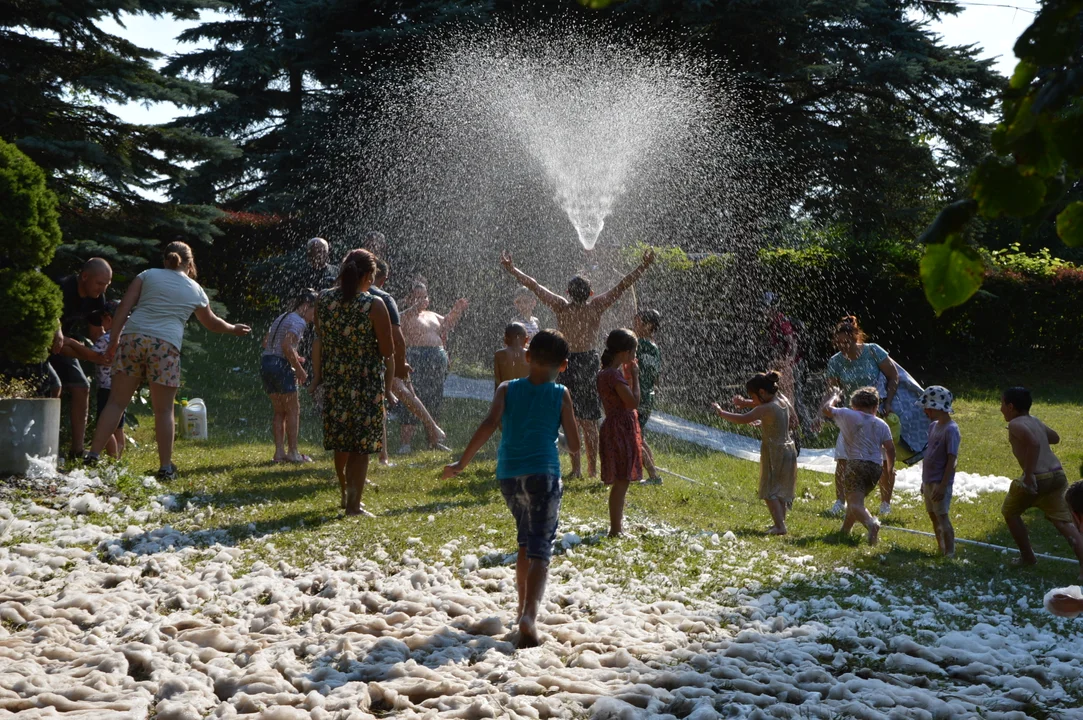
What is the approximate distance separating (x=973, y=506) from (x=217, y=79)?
1931 cm

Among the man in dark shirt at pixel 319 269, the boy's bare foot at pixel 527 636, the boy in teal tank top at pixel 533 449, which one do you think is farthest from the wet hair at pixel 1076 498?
the man in dark shirt at pixel 319 269

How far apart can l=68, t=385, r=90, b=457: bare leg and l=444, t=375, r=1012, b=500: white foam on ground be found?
283 inches

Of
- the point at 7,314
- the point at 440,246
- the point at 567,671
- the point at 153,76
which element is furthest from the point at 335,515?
the point at 440,246

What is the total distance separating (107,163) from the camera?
1146 cm

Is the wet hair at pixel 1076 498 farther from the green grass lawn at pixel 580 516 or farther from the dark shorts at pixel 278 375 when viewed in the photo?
the dark shorts at pixel 278 375

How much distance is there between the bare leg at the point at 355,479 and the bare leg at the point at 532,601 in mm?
2824

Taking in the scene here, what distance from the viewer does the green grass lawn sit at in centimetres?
661

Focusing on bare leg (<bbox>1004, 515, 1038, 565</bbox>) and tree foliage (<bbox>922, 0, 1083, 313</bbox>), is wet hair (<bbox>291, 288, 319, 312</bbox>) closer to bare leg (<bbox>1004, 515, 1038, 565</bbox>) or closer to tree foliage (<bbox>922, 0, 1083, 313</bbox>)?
bare leg (<bbox>1004, 515, 1038, 565</bbox>)

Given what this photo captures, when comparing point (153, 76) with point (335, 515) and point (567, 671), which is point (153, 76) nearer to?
point (335, 515)

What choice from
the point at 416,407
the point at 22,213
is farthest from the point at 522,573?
the point at 416,407

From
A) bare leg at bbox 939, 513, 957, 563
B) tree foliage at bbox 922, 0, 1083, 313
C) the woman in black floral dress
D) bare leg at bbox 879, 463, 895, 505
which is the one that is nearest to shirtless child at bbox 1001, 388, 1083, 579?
bare leg at bbox 939, 513, 957, 563

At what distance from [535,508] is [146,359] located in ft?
14.8

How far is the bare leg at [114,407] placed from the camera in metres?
8.31

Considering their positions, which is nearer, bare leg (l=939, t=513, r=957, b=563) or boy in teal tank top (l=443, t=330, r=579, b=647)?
boy in teal tank top (l=443, t=330, r=579, b=647)
